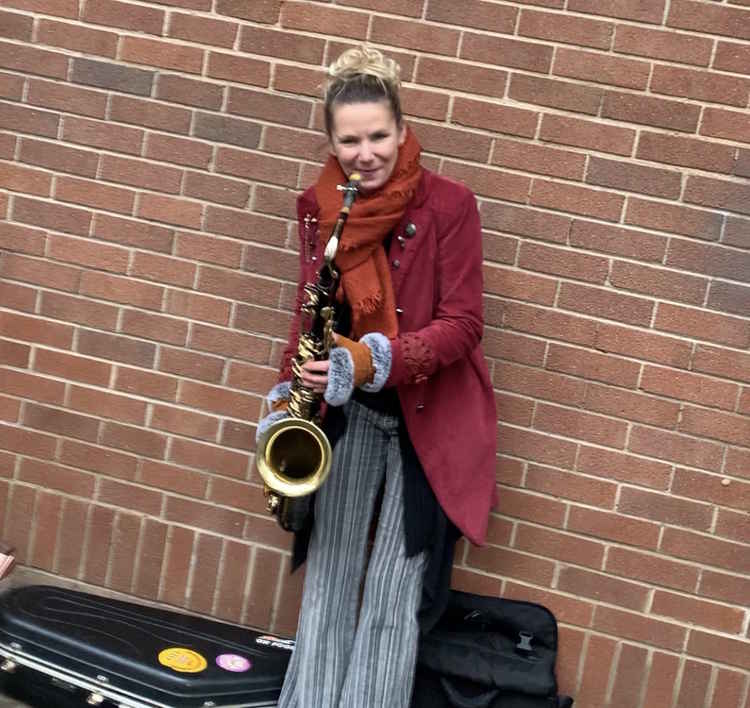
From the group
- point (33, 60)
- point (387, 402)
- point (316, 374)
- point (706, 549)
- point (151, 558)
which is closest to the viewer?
point (316, 374)

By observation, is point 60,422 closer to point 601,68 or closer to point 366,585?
point 366,585

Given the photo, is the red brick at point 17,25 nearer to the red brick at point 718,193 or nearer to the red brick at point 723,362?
the red brick at point 718,193

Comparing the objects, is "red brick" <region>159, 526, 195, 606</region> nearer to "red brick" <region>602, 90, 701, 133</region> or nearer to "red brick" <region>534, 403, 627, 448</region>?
"red brick" <region>534, 403, 627, 448</region>

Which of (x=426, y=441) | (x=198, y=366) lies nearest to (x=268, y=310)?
(x=198, y=366)

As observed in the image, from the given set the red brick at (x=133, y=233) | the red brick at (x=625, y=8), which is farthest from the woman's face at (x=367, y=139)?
the red brick at (x=133, y=233)

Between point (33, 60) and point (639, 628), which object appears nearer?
point (639, 628)

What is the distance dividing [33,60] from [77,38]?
0.17m

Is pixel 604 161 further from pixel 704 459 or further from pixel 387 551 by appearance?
pixel 387 551

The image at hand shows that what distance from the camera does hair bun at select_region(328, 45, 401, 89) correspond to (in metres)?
2.78

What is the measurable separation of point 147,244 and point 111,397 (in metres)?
0.53

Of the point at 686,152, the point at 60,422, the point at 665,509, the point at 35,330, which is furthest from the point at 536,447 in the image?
the point at 35,330

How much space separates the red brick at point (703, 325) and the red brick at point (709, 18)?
→ 2.65 feet

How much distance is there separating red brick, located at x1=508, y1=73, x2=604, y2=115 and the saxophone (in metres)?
0.75

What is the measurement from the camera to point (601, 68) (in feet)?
10.6
